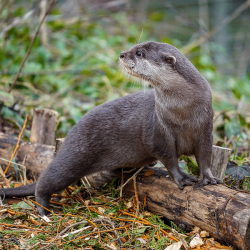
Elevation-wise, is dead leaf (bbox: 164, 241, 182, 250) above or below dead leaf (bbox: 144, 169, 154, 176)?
below

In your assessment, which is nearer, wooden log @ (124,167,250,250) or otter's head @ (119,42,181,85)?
wooden log @ (124,167,250,250)

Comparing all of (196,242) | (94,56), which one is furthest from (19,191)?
(94,56)

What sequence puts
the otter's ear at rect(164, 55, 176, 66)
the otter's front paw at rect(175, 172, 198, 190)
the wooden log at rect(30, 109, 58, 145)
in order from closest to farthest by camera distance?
the otter's ear at rect(164, 55, 176, 66)
the otter's front paw at rect(175, 172, 198, 190)
the wooden log at rect(30, 109, 58, 145)

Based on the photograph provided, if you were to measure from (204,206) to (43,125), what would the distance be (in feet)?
6.42

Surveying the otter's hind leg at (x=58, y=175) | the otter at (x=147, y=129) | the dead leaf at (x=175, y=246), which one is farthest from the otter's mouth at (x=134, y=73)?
the dead leaf at (x=175, y=246)

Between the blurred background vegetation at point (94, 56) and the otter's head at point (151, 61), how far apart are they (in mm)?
1511

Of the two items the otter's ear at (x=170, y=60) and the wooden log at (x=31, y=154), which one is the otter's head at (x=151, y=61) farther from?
the wooden log at (x=31, y=154)

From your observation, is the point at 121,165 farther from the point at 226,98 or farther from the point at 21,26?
the point at 21,26

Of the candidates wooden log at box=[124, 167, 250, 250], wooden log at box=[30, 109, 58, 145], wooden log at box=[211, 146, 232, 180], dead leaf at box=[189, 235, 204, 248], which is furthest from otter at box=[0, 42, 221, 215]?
wooden log at box=[30, 109, 58, 145]

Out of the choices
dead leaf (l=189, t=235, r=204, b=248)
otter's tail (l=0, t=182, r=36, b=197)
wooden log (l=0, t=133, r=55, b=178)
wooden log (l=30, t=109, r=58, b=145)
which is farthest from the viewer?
wooden log (l=30, t=109, r=58, b=145)

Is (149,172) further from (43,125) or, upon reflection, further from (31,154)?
(43,125)

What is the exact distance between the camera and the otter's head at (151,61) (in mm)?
2158

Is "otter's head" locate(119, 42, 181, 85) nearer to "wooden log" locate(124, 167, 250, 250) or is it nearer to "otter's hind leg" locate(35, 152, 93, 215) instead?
"wooden log" locate(124, 167, 250, 250)

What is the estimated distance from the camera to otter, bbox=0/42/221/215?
219 centimetres
